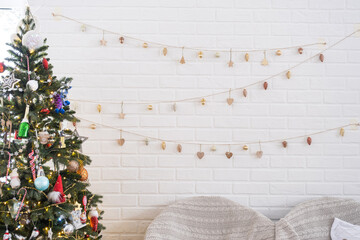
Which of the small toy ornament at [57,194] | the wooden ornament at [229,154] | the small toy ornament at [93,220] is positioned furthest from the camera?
the wooden ornament at [229,154]

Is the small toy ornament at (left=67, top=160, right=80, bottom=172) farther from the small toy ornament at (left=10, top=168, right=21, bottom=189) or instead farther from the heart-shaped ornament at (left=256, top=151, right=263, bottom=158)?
the heart-shaped ornament at (left=256, top=151, right=263, bottom=158)

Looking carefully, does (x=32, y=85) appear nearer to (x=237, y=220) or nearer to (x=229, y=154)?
(x=229, y=154)

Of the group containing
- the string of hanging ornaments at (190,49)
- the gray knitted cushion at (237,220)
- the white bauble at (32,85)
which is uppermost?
the string of hanging ornaments at (190,49)

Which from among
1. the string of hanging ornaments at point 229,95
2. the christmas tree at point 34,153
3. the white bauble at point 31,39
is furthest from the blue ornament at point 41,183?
the string of hanging ornaments at point 229,95

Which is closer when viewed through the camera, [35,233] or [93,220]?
[35,233]

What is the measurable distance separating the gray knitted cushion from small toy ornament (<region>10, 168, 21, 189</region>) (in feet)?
2.53

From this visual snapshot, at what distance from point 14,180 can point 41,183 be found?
0.39 ft

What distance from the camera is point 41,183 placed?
60.4 inches

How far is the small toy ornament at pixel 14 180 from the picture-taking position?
1.52 meters

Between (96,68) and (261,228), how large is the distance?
56.7 inches

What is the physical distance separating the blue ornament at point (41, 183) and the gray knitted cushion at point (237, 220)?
68cm

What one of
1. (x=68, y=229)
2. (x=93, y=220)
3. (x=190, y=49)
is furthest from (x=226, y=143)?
(x=68, y=229)

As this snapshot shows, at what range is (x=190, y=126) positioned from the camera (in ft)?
7.37

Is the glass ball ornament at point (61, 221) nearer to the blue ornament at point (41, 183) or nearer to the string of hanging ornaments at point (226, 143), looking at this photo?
the blue ornament at point (41, 183)
